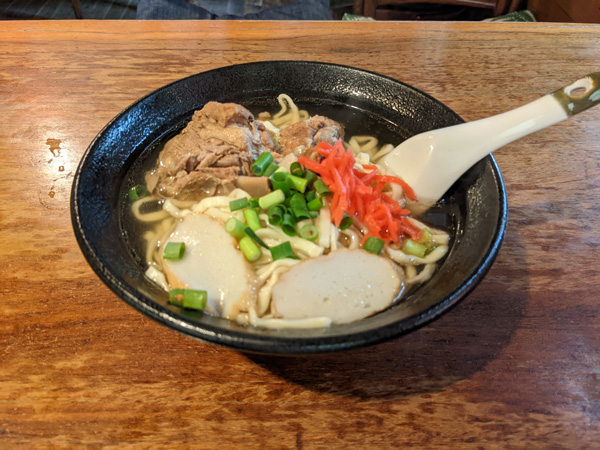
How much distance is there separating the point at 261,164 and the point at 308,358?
77 cm

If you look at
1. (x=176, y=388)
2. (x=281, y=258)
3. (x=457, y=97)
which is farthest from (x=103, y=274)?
(x=457, y=97)

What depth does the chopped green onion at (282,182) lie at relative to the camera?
1.65 meters

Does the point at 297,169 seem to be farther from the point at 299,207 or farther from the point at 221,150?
the point at 221,150

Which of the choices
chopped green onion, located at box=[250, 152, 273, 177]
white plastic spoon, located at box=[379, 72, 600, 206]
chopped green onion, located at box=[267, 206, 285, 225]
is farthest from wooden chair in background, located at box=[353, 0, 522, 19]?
chopped green onion, located at box=[267, 206, 285, 225]

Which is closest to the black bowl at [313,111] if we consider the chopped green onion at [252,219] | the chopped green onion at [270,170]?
the chopped green onion at [252,219]

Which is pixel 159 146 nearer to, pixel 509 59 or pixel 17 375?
pixel 17 375

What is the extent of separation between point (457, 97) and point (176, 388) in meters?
2.07

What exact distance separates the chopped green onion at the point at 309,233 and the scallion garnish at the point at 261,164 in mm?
339

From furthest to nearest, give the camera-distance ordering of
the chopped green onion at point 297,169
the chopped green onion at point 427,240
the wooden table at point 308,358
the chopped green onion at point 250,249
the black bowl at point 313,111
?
1. the chopped green onion at point 297,169
2. the chopped green onion at point 427,240
3. the chopped green onion at point 250,249
4. the wooden table at point 308,358
5. the black bowl at point 313,111

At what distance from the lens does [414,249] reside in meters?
1.57

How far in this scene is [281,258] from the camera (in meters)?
1.50

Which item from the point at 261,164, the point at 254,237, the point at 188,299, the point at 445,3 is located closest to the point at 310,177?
the point at 261,164

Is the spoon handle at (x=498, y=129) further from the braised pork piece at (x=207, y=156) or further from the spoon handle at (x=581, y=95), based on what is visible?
the braised pork piece at (x=207, y=156)

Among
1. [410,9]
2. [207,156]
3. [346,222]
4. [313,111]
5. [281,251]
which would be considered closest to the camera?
[281,251]
